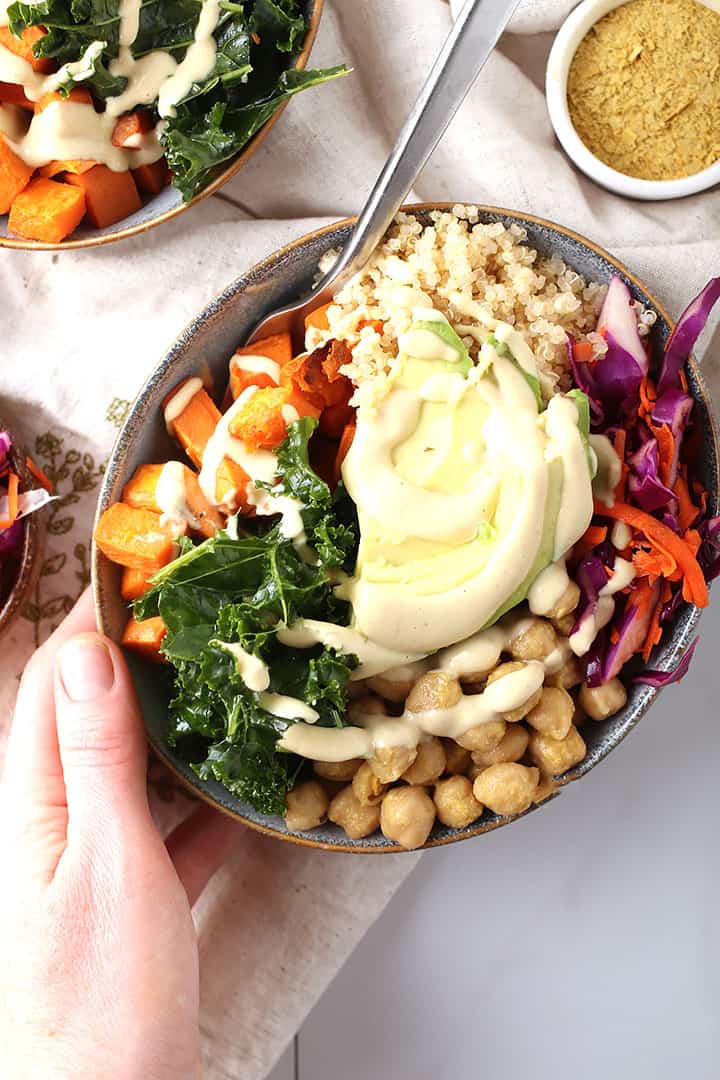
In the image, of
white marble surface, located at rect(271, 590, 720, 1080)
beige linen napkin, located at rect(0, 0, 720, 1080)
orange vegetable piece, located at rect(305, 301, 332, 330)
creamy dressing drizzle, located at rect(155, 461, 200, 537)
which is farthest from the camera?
white marble surface, located at rect(271, 590, 720, 1080)

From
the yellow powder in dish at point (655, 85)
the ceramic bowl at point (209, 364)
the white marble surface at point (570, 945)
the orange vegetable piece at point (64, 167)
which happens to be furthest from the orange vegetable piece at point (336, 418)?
the white marble surface at point (570, 945)

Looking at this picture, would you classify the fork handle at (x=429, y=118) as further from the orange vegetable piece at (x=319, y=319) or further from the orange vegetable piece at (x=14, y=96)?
the orange vegetable piece at (x=14, y=96)

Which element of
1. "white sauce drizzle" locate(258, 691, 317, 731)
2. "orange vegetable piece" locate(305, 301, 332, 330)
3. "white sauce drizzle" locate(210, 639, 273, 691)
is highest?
"orange vegetable piece" locate(305, 301, 332, 330)

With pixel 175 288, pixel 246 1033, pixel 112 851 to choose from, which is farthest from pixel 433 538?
pixel 246 1033

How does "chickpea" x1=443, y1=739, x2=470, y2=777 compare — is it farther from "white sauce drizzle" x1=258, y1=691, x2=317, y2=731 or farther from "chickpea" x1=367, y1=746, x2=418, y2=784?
"white sauce drizzle" x1=258, y1=691, x2=317, y2=731

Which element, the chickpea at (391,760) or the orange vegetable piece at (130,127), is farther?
the orange vegetable piece at (130,127)

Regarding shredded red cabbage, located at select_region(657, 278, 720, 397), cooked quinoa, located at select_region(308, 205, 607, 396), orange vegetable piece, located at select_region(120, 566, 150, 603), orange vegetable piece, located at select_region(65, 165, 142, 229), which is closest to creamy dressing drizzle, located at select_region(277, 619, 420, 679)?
orange vegetable piece, located at select_region(120, 566, 150, 603)

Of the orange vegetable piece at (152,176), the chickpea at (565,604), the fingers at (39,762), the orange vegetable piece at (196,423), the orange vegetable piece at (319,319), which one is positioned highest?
the orange vegetable piece at (152,176)
